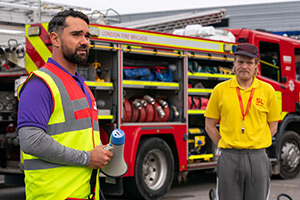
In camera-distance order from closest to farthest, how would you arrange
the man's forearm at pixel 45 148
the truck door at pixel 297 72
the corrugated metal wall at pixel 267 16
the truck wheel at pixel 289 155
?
the man's forearm at pixel 45 148, the truck wheel at pixel 289 155, the truck door at pixel 297 72, the corrugated metal wall at pixel 267 16

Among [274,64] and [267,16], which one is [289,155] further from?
[267,16]

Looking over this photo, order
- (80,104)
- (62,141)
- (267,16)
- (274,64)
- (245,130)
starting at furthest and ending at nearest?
(267,16) → (274,64) → (245,130) → (80,104) → (62,141)

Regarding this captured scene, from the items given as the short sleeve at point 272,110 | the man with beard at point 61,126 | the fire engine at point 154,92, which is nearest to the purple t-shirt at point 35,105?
the man with beard at point 61,126

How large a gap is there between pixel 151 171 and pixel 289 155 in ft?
12.0

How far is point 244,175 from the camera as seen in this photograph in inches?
182

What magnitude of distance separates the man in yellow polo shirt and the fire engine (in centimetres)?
388

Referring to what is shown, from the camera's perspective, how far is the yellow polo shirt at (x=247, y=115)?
15.5ft

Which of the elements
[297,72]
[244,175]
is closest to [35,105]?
[244,175]

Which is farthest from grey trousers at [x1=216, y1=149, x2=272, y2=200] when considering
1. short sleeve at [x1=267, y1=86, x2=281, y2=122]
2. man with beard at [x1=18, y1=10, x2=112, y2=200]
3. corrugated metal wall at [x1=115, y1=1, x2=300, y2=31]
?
corrugated metal wall at [x1=115, y1=1, x2=300, y2=31]

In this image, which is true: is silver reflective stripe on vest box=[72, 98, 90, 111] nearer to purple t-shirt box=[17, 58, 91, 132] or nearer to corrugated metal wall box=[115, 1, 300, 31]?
purple t-shirt box=[17, 58, 91, 132]

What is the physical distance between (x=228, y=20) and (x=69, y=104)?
33354mm

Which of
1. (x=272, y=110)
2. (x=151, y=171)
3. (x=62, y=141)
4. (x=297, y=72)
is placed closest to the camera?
(x=62, y=141)

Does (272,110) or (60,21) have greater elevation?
(60,21)

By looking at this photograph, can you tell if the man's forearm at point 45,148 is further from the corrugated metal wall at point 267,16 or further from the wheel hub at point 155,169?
the corrugated metal wall at point 267,16
